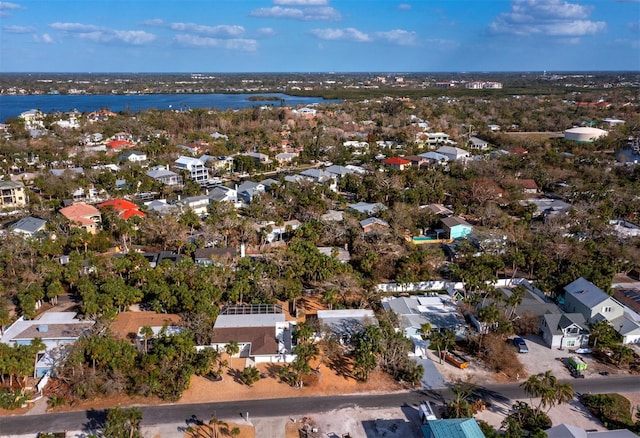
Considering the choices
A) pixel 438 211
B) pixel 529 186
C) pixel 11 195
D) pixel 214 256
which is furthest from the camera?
pixel 529 186

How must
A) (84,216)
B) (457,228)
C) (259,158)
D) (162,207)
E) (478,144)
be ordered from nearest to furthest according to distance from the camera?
(457,228) → (84,216) → (162,207) → (259,158) → (478,144)

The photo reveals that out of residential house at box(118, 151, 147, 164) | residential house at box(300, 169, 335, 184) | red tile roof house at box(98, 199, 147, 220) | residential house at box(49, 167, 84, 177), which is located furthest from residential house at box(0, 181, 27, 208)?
residential house at box(300, 169, 335, 184)

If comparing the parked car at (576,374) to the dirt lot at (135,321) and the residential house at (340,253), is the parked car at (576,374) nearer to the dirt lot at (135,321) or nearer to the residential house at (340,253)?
the residential house at (340,253)

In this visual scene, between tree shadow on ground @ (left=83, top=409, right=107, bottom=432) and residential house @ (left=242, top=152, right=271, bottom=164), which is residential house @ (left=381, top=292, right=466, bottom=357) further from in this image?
residential house @ (left=242, top=152, right=271, bottom=164)

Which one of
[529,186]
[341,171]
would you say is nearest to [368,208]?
[341,171]

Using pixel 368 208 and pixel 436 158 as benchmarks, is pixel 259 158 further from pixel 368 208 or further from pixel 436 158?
pixel 368 208

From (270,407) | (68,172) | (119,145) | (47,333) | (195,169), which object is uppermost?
(119,145)

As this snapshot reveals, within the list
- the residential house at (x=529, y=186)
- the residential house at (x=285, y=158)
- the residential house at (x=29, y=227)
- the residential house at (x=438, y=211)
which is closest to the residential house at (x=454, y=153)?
the residential house at (x=529, y=186)
